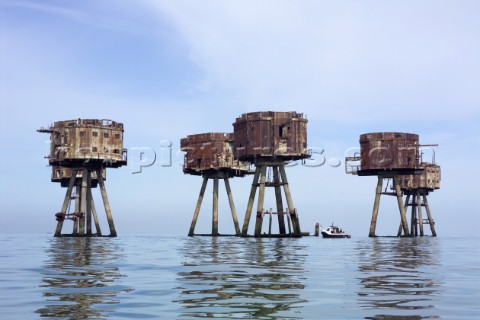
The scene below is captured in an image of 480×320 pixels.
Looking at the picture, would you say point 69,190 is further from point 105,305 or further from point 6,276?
point 105,305

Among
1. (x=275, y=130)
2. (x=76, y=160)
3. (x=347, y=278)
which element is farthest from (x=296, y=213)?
(x=347, y=278)

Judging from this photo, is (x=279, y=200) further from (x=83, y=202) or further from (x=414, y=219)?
(x=414, y=219)

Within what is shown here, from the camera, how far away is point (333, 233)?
10194 centimetres

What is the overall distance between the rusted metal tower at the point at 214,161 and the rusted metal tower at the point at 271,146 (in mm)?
9879

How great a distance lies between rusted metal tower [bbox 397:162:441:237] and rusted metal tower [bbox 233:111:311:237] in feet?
121

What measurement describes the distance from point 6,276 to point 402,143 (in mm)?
71197

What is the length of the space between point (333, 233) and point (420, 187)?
20597 mm

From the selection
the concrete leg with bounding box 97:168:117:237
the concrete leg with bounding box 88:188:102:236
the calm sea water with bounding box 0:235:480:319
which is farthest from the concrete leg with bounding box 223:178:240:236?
the calm sea water with bounding box 0:235:480:319

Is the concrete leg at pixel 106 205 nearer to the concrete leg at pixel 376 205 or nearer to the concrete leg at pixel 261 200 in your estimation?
the concrete leg at pixel 261 200

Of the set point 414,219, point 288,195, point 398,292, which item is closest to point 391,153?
point 288,195

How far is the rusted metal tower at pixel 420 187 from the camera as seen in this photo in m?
112

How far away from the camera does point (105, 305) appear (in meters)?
14.2

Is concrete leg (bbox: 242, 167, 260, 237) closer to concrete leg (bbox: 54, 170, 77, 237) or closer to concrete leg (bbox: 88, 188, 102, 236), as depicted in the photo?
concrete leg (bbox: 88, 188, 102, 236)

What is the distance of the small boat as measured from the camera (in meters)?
101
